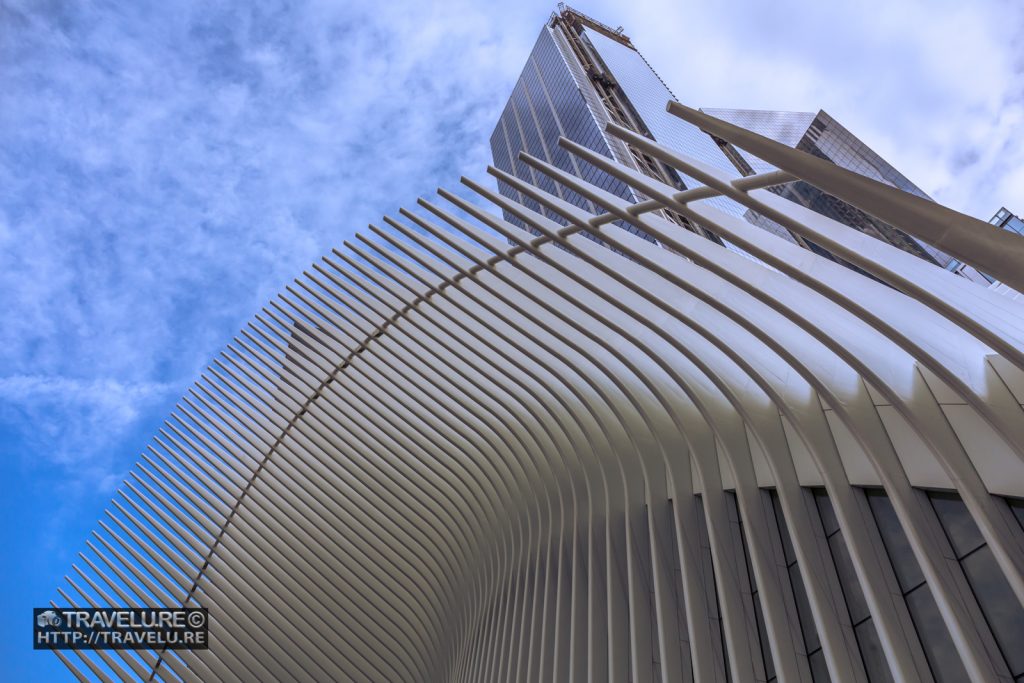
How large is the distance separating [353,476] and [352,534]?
6.57 ft

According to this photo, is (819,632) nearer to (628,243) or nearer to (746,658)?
(746,658)

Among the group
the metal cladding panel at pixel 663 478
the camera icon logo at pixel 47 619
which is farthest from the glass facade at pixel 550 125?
the camera icon logo at pixel 47 619

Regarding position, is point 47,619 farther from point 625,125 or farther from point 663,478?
point 625,125

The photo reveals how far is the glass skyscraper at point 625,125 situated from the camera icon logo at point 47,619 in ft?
148

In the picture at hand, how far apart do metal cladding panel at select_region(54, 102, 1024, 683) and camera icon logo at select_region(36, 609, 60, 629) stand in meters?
3.85

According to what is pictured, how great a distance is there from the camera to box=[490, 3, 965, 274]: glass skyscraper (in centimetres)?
6669

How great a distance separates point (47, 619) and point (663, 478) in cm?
2527

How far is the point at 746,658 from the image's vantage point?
9312mm

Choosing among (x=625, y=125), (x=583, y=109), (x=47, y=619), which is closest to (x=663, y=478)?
(x=47, y=619)

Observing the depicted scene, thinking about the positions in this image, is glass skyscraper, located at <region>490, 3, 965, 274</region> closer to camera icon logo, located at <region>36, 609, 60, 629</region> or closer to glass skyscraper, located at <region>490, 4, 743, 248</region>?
glass skyscraper, located at <region>490, 4, 743, 248</region>

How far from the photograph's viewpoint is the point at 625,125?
71.6 metres

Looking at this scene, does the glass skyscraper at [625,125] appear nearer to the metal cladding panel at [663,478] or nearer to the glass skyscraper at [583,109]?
the glass skyscraper at [583,109]

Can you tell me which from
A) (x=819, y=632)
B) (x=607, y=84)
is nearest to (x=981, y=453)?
(x=819, y=632)

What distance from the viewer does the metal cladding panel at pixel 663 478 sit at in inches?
285
